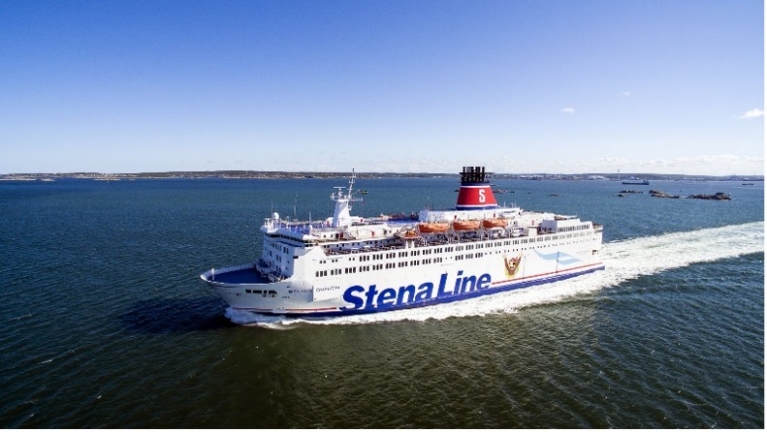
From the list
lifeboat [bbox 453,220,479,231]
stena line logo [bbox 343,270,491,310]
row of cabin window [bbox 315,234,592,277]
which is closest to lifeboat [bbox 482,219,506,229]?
lifeboat [bbox 453,220,479,231]

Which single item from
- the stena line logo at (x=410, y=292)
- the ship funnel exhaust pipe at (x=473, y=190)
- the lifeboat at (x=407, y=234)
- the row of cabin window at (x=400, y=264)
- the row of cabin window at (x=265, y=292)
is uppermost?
the ship funnel exhaust pipe at (x=473, y=190)

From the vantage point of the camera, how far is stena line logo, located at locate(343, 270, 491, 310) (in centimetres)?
2923

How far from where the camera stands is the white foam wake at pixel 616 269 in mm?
29031

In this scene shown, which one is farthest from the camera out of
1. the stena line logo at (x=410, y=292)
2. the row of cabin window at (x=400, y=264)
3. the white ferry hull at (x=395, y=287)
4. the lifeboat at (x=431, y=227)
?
the lifeboat at (x=431, y=227)

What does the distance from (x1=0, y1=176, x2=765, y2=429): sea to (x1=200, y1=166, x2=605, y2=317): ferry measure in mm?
1268

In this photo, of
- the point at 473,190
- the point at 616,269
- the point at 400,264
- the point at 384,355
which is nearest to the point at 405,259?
the point at 400,264

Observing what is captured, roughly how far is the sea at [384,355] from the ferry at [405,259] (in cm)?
127

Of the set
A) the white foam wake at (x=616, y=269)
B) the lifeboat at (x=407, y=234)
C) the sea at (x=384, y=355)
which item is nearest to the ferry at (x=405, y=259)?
the lifeboat at (x=407, y=234)

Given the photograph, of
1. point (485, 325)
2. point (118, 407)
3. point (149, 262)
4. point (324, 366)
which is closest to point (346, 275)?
point (324, 366)

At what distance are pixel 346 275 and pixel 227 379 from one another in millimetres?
10254

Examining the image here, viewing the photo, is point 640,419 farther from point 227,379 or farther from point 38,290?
point 38,290

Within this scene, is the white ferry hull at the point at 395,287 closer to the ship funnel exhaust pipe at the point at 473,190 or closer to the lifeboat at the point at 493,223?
the lifeboat at the point at 493,223

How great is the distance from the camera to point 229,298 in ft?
90.8

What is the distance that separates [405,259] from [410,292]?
2482mm
